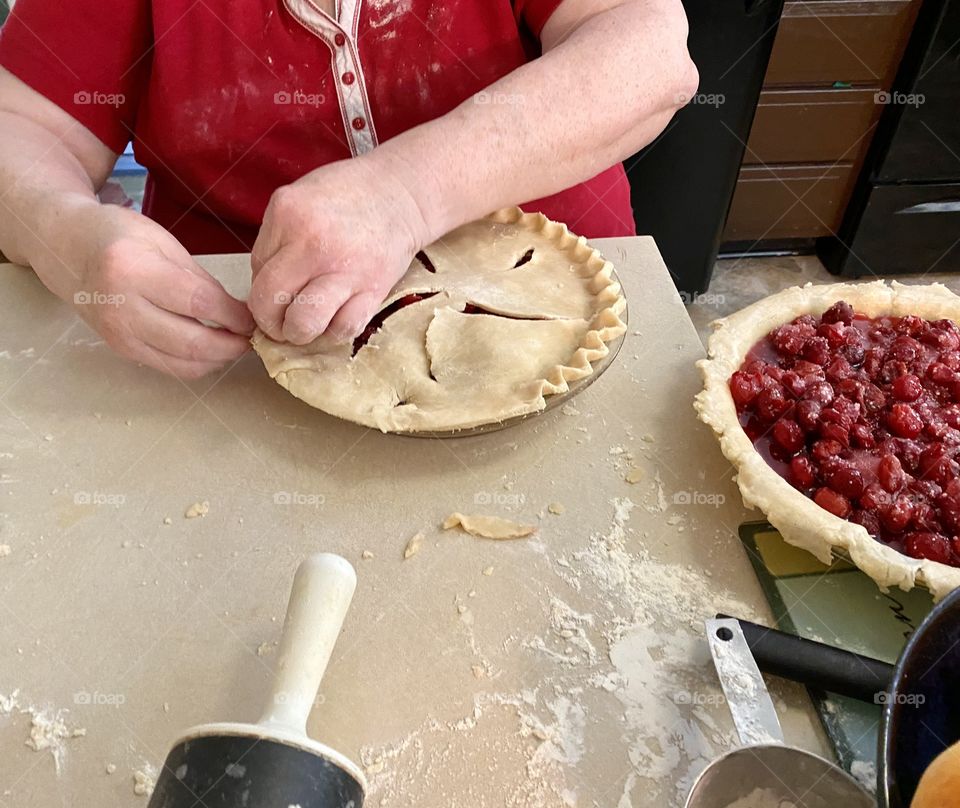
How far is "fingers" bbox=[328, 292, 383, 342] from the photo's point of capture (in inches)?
44.6

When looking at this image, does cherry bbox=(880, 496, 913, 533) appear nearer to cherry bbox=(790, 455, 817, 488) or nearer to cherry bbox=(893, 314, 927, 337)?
cherry bbox=(790, 455, 817, 488)

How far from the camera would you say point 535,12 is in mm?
1412

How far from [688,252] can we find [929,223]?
1003 mm

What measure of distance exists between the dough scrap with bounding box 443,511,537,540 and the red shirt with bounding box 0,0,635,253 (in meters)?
0.77

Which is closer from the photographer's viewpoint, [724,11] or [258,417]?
[258,417]

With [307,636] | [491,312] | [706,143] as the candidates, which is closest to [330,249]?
[491,312]

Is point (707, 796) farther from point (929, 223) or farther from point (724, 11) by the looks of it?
point (929, 223)

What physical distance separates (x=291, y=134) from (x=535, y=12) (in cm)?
50

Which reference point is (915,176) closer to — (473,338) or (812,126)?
(812,126)

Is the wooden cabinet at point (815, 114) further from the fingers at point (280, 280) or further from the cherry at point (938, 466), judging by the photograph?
the fingers at point (280, 280)

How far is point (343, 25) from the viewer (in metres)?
1.32

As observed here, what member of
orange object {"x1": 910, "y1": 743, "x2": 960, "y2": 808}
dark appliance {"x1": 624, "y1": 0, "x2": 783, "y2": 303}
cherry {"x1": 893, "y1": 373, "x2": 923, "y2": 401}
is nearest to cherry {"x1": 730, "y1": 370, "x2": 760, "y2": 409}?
cherry {"x1": 893, "y1": 373, "x2": 923, "y2": 401}

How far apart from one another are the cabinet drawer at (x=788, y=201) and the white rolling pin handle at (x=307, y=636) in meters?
2.70

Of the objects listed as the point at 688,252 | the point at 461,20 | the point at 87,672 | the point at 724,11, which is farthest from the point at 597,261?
the point at 688,252
